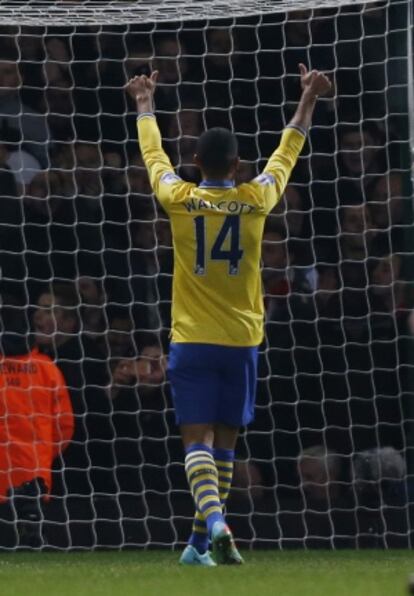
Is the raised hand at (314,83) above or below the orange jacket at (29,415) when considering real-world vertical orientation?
above

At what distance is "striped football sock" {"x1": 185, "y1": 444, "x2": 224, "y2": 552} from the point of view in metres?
7.36

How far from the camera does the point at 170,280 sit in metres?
10.2

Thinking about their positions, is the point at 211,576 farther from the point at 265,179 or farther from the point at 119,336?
the point at 119,336

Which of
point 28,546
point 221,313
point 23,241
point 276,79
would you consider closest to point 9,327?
point 23,241

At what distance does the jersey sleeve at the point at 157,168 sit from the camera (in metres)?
7.61

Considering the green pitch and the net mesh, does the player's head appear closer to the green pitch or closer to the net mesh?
the green pitch

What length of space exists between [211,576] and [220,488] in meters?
1.01

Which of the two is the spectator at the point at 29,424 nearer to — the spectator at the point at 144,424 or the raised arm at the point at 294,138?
the spectator at the point at 144,424

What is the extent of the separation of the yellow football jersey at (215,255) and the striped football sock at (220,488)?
0.53 meters

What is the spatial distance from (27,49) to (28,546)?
9.90 feet

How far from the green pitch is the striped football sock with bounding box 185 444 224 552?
0.24 meters

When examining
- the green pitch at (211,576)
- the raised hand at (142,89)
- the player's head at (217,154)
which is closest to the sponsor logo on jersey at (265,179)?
the player's head at (217,154)

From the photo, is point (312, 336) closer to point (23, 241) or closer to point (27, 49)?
point (23, 241)

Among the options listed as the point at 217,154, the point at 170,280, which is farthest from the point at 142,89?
the point at 170,280
